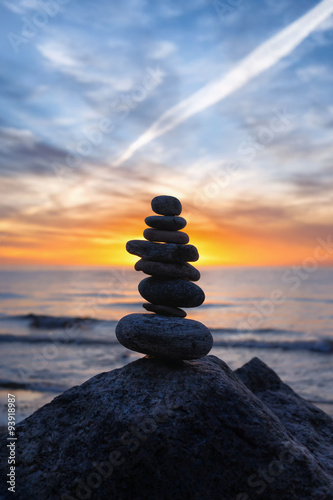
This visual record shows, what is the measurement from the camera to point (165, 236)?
6.19 meters

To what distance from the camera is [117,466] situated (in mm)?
4750

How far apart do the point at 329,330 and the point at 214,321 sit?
29.4 feet

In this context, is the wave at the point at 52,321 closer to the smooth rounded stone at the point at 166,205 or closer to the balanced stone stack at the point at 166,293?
the balanced stone stack at the point at 166,293

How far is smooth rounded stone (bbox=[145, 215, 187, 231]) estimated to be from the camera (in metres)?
6.21

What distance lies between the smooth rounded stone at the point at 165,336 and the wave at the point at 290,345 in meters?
17.6

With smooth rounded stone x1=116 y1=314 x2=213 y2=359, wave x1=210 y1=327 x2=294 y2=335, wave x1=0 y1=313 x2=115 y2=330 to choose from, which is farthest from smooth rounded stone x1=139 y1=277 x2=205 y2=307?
wave x1=0 y1=313 x2=115 y2=330

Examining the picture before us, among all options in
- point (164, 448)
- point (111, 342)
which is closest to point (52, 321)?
point (111, 342)

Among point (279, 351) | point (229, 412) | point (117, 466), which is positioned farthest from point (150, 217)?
point (279, 351)

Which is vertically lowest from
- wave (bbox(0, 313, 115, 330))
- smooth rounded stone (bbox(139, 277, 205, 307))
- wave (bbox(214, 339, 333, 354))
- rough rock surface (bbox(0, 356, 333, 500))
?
rough rock surface (bbox(0, 356, 333, 500))

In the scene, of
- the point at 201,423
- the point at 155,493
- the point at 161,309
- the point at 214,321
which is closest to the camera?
the point at 155,493

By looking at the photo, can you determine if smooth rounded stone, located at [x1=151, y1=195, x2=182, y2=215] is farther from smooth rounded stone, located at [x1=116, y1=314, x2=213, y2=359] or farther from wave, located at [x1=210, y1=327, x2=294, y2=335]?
wave, located at [x1=210, y1=327, x2=294, y2=335]

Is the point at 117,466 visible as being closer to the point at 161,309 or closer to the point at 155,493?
the point at 155,493

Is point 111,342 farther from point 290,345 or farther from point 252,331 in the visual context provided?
point 290,345

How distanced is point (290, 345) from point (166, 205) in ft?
66.0
